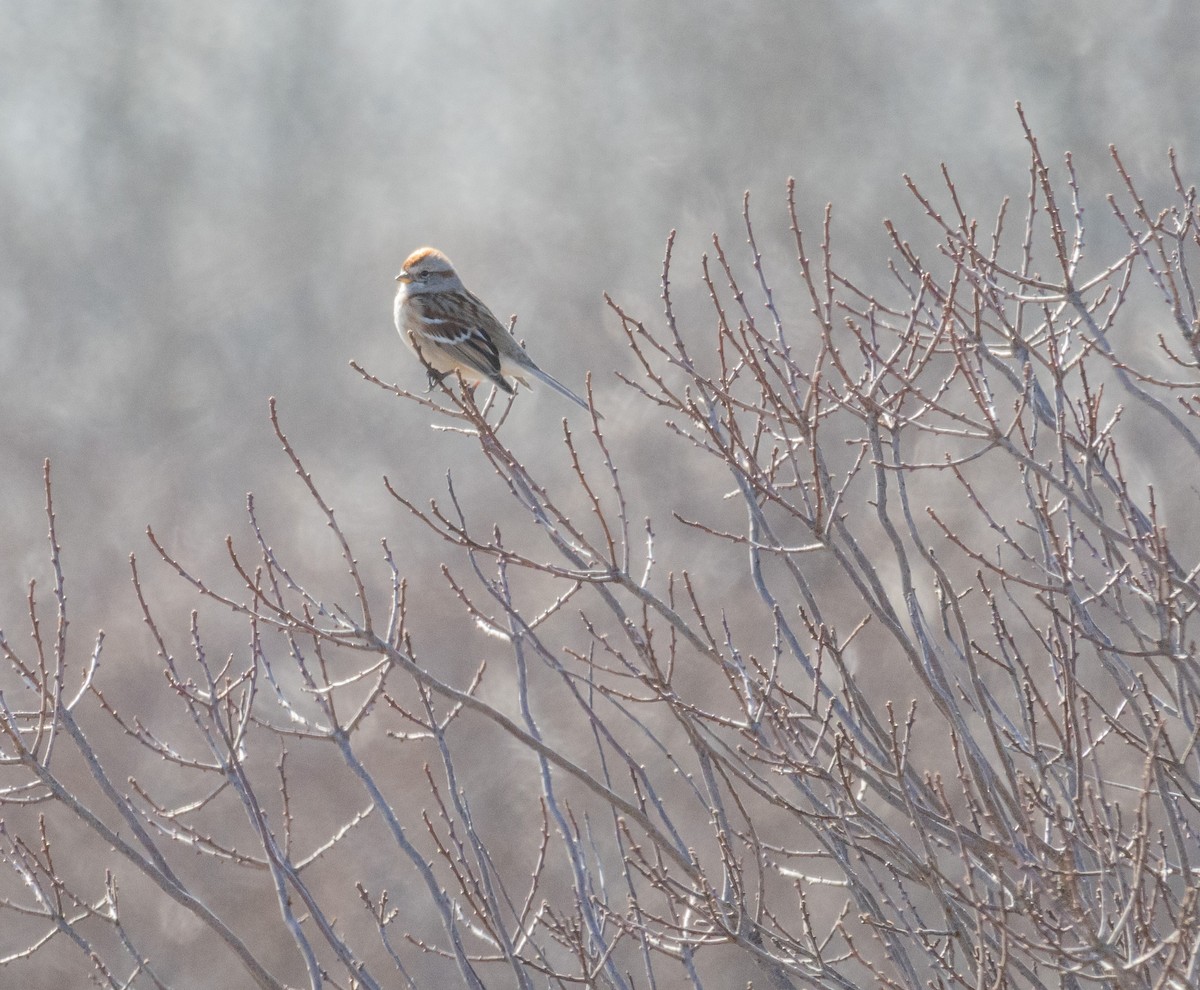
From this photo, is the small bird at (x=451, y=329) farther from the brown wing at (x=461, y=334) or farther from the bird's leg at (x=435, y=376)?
the bird's leg at (x=435, y=376)

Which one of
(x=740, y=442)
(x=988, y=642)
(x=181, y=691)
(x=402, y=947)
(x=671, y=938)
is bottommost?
(x=671, y=938)

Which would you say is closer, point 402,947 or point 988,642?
point 402,947

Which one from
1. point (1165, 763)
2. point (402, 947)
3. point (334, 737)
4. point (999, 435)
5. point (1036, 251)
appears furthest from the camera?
point (1036, 251)

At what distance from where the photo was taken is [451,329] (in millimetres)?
6250

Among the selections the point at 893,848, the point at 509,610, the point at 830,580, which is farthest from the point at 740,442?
the point at 830,580

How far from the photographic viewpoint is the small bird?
6.12 meters

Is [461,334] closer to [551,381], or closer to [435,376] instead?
[551,381]

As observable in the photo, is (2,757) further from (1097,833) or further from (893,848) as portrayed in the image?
(1097,833)

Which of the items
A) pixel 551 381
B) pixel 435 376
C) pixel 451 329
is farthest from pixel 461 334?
pixel 435 376

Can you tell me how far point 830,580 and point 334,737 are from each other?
296 inches

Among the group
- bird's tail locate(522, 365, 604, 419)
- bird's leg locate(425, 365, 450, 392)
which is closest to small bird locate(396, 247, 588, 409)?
bird's tail locate(522, 365, 604, 419)

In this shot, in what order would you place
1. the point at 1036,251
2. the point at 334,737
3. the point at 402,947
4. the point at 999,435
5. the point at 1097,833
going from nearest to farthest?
the point at 1097,833 → the point at 999,435 → the point at 334,737 → the point at 402,947 → the point at 1036,251

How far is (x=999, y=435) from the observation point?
10.1 ft

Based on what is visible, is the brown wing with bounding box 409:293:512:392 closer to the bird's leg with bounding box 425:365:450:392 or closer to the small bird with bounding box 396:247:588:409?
the small bird with bounding box 396:247:588:409
